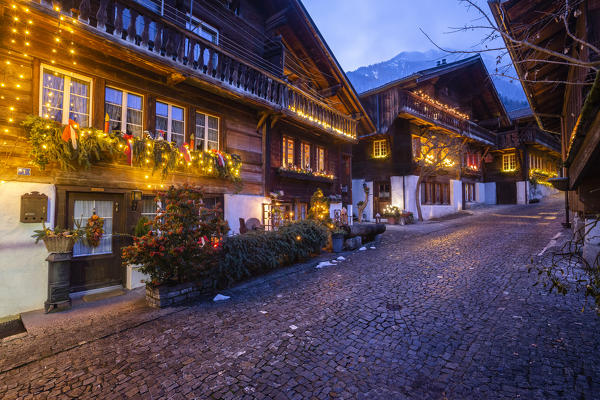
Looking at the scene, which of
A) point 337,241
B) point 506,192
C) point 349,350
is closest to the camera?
point 349,350

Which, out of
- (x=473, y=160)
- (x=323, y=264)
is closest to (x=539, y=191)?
(x=473, y=160)

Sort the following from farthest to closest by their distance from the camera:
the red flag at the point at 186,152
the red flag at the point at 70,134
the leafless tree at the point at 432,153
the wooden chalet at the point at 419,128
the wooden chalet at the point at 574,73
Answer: the wooden chalet at the point at 419,128 → the leafless tree at the point at 432,153 → the red flag at the point at 186,152 → the red flag at the point at 70,134 → the wooden chalet at the point at 574,73

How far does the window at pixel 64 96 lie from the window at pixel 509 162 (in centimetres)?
3420

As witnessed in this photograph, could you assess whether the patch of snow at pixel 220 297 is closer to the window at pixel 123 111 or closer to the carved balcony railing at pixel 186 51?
the window at pixel 123 111

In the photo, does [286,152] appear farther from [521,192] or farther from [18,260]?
[521,192]

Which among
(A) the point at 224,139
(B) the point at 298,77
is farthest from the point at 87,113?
(B) the point at 298,77

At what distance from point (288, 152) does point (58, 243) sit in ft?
30.0

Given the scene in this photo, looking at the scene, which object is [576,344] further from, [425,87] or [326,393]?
[425,87]

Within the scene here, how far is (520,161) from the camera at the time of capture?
27797mm

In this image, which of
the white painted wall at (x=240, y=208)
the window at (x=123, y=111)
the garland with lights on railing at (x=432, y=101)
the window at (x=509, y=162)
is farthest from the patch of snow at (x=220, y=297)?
the window at (x=509, y=162)

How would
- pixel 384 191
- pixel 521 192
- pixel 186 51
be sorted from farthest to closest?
pixel 521 192, pixel 384 191, pixel 186 51

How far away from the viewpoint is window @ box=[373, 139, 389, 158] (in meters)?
21.6

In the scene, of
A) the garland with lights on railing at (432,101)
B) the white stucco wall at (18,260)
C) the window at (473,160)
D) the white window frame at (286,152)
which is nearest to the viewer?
the white stucco wall at (18,260)

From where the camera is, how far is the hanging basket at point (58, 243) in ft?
18.2
